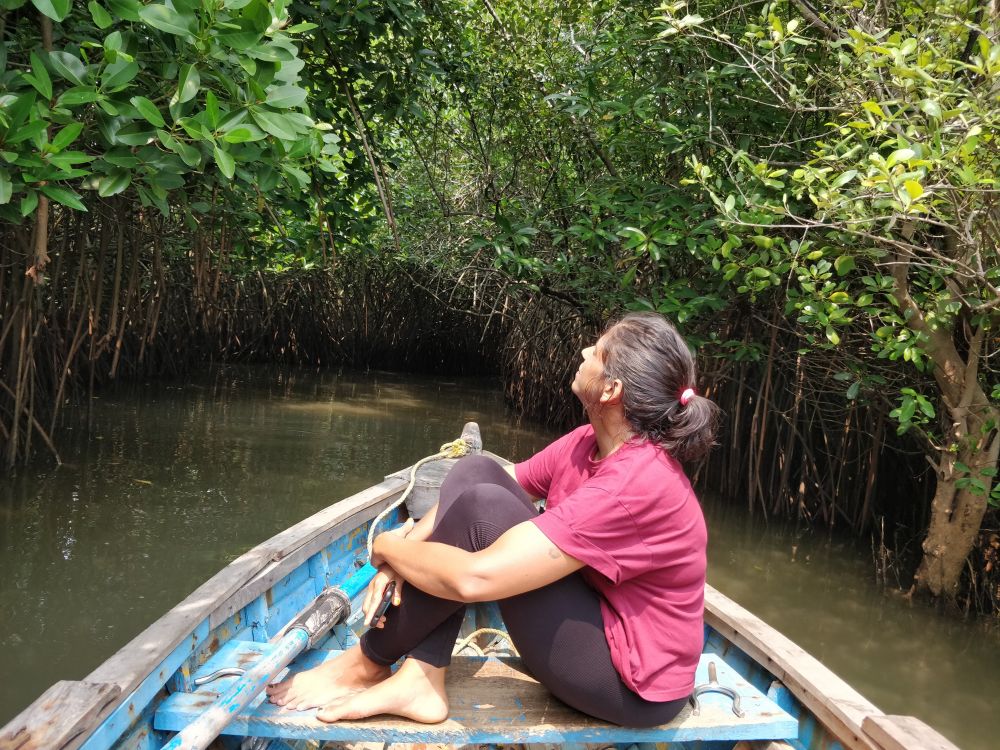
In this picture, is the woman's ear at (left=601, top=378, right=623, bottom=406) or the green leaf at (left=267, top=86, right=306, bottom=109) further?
the green leaf at (left=267, top=86, right=306, bottom=109)

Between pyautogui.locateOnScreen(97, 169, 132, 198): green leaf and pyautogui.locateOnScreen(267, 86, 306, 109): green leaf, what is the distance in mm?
565

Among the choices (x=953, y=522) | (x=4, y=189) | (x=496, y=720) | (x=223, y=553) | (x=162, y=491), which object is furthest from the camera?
(x=162, y=491)

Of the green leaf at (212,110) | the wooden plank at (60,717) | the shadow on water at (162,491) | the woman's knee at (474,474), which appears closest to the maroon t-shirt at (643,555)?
the woman's knee at (474,474)

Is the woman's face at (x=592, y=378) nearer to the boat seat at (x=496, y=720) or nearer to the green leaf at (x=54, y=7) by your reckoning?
the boat seat at (x=496, y=720)

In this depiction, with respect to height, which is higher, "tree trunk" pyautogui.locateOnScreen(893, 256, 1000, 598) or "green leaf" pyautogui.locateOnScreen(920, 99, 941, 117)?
"green leaf" pyautogui.locateOnScreen(920, 99, 941, 117)

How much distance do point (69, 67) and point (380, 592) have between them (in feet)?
6.11

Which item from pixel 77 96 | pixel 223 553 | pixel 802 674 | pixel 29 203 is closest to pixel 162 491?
pixel 223 553

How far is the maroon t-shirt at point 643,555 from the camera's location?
148 centimetres

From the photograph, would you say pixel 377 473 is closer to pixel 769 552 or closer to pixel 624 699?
pixel 769 552

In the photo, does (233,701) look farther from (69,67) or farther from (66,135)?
(69,67)

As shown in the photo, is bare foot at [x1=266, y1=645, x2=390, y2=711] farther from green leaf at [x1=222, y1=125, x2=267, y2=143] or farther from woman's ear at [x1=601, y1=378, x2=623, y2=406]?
green leaf at [x1=222, y1=125, x2=267, y2=143]

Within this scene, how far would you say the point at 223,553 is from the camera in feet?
14.0

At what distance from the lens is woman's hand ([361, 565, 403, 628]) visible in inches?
66.1

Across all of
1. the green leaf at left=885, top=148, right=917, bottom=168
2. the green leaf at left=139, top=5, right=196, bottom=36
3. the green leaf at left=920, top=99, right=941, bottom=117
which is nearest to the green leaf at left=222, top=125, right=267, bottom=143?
the green leaf at left=139, top=5, right=196, bottom=36
